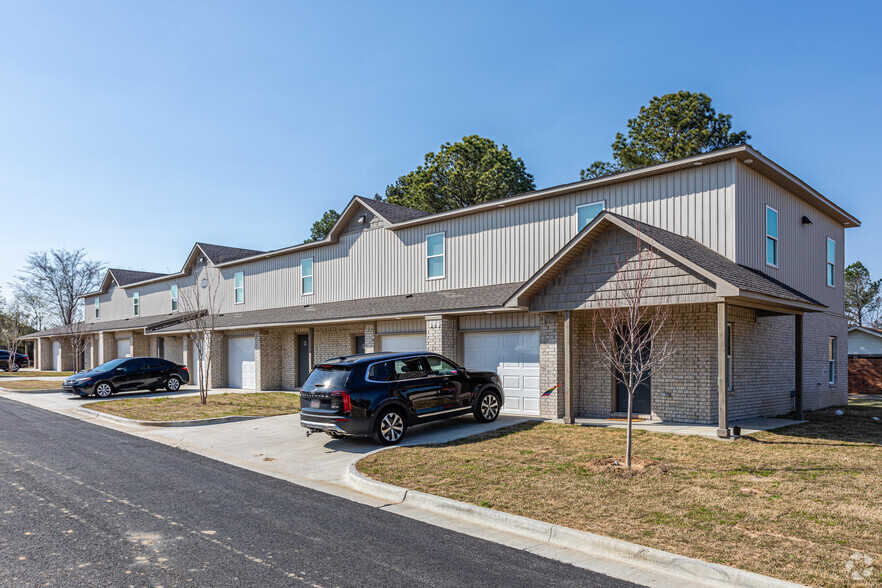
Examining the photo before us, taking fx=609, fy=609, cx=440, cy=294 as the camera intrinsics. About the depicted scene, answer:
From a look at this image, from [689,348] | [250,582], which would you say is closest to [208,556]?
[250,582]

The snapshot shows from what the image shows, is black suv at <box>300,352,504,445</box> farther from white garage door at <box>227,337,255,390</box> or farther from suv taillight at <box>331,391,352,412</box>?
white garage door at <box>227,337,255,390</box>

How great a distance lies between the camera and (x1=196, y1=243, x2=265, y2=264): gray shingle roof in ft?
105

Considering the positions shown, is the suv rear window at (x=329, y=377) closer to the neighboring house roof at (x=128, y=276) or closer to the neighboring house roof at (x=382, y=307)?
the neighboring house roof at (x=382, y=307)

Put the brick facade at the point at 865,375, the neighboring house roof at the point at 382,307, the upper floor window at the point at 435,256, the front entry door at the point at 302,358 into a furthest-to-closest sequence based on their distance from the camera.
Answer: the brick facade at the point at 865,375 → the front entry door at the point at 302,358 → the upper floor window at the point at 435,256 → the neighboring house roof at the point at 382,307

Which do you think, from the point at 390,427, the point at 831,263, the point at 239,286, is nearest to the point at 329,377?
the point at 390,427

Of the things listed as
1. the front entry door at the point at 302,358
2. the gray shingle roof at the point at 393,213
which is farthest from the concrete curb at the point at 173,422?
the gray shingle roof at the point at 393,213

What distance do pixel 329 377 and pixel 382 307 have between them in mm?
8346

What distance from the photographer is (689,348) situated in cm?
1361

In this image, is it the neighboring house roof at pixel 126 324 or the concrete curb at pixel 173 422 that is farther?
the neighboring house roof at pixel 126 324

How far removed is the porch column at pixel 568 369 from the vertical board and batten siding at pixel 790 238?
3.95 m

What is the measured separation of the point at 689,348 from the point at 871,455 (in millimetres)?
4057

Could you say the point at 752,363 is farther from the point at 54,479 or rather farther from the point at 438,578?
the point at 54,479

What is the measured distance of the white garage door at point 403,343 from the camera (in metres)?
19.2

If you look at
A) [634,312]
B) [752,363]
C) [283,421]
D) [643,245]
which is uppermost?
[643,245]
